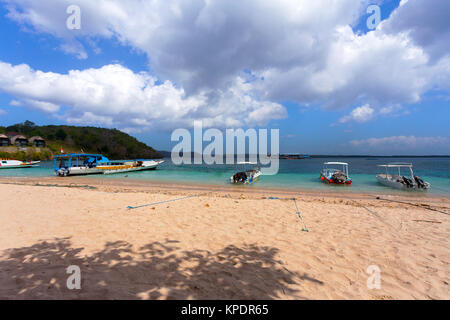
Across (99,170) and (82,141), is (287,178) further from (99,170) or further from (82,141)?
(82,141)

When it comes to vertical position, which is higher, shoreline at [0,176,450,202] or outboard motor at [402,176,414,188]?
outboard motor at [402,176,414,188]

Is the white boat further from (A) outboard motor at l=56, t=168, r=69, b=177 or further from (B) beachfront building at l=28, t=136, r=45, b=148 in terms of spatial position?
(B) beachfront building at l=28, t=136, r=45, b=148

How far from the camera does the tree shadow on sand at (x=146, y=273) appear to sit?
2.99 m

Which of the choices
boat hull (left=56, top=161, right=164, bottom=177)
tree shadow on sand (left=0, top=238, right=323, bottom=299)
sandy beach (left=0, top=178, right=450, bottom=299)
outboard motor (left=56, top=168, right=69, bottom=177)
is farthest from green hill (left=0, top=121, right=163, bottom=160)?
tree shadow on sand (left=0, top=238, right=323, bottom=299)

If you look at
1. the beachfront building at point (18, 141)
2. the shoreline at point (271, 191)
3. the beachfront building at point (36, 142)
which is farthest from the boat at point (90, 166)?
the beachfront building at point (36, 142)

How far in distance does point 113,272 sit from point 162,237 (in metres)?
1.83

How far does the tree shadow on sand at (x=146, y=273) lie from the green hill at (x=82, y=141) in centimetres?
11420

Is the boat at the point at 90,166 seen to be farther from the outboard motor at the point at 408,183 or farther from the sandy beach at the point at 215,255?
the outboard motor at the point at 408,183

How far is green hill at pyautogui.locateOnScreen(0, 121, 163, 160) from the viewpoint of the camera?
105250mm

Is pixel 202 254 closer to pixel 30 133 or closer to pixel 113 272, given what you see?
pixel 113 272

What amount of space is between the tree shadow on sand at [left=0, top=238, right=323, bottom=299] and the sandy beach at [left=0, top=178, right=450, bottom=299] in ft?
0.06

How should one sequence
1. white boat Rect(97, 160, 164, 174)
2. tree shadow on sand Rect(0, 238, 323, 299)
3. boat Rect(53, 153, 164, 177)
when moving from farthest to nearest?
white boat Rect(97, 160, 164, 174) → boat Rect(53, 153, 164, 177) → tree shadow on sand Rect(0, 238, 323, 299)
